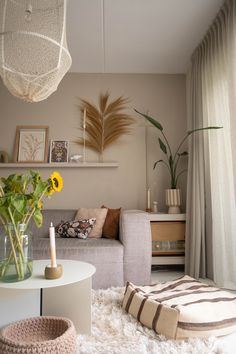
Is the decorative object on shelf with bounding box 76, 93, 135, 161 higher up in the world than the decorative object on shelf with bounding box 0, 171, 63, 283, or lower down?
higher up

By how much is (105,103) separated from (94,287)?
2.11 m

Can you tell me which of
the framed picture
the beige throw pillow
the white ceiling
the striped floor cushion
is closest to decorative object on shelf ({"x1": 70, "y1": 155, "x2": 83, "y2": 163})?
the framed picture

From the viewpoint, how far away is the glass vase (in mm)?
1161

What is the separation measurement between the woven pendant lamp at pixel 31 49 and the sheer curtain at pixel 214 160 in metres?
1.31

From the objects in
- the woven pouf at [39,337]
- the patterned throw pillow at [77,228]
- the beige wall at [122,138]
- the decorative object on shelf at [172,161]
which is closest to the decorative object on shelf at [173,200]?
the decorative object on shelf at [172,161]

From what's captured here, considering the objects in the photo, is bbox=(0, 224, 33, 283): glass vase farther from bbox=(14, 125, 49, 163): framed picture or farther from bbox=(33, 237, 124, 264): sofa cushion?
bbox=(14, 125, 49, 163): framed picture

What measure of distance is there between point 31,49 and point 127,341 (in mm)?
1523

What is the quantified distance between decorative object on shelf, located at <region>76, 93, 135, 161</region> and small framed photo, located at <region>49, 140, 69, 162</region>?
17 cm

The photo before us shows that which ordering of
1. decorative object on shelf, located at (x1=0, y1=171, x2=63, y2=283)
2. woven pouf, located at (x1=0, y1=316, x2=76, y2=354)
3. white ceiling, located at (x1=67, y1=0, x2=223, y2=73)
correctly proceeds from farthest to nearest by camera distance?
white ceiling, located at (x1=67, y1=0, x2=223, y2=73)
decorative object on shelf, located at (x1=0, y1=171, x2=63, y2=283)
woven pouf, located at (x1=0, y1=316, x2=76, y2=354)

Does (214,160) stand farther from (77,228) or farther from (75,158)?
(75,158)

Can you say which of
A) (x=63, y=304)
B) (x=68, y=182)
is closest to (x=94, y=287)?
(x=63, y=304)

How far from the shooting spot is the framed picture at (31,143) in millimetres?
3160

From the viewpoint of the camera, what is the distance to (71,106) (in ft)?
10.7

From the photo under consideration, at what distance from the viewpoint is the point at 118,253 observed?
208 cm
